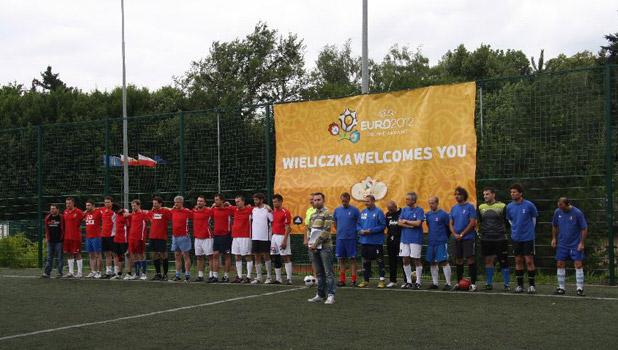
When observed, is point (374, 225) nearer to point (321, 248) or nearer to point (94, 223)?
point (321, 248)

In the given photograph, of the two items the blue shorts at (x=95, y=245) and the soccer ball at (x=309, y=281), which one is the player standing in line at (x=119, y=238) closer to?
the blue shorts at (x=95, y=245)

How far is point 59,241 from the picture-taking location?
19672 millimetres

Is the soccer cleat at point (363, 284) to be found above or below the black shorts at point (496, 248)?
below

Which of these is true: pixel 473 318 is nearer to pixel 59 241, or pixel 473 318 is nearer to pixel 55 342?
pixel 55 342

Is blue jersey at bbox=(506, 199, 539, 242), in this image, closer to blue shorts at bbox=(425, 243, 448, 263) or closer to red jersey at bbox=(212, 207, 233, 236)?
blue shorts at bbox=(425, 243, 448, 263)

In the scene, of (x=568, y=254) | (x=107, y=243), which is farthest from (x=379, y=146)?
(x=107, y=243)

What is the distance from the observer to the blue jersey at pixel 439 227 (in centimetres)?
1536

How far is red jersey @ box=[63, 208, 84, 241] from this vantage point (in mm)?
19781

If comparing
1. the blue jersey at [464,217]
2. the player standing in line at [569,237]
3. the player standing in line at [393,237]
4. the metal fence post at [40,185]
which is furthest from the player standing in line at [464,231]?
the metal fence post at [40,185]

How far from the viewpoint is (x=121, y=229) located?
1891 centimetres

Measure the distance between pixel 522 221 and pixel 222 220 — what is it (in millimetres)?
6468

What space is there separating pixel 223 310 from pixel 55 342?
337 centimetres

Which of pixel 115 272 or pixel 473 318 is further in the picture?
pixel 115 272

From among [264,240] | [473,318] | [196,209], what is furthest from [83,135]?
[473,318]
